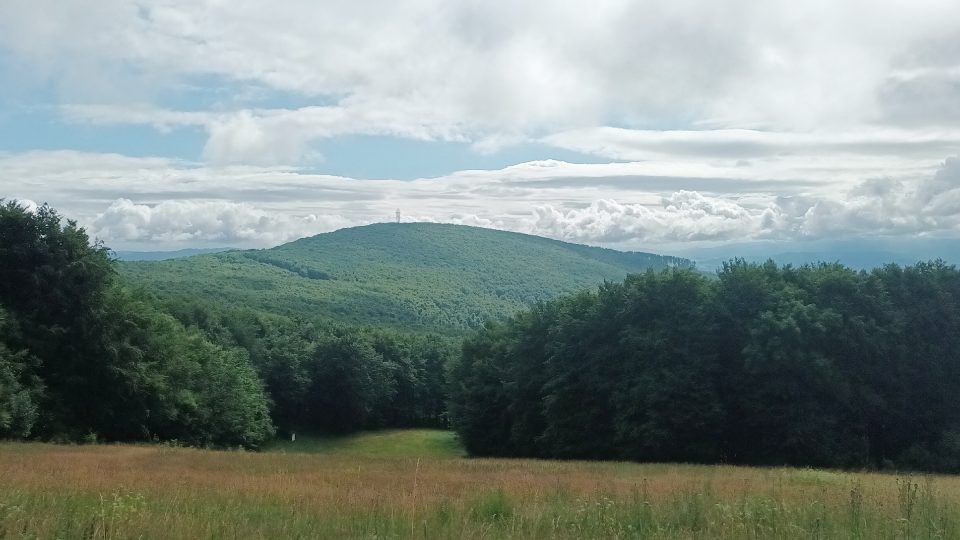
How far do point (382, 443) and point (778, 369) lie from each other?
4632cm

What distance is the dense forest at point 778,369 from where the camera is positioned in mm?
37719

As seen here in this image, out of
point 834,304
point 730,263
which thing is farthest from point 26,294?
point 834,304

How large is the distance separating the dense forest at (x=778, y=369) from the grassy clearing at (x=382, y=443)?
26.2m

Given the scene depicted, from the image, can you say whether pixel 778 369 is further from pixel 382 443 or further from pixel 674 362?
pixel 382 443

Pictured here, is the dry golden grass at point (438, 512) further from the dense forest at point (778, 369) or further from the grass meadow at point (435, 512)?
the dense forest at point (778, 369)

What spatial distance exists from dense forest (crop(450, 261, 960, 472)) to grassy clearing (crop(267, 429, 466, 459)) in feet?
85.9

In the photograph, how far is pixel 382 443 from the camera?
247 ft

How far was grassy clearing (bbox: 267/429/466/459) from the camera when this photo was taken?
69.6 metres

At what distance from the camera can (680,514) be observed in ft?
25.9

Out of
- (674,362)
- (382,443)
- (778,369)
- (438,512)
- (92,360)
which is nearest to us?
(438,512)

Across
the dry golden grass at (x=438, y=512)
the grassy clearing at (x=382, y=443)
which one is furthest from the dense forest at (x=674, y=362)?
the dry golden grass at (x=438, y=512)

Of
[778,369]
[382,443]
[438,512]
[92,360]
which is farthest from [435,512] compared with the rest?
[382,443]

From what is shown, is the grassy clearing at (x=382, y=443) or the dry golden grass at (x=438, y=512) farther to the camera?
the grassy clearing at (x=382, y=443)

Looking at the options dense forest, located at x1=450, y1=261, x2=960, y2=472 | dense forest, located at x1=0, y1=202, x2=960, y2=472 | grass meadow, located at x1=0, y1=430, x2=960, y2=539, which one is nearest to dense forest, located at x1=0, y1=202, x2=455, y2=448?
dense forest, located at x1=0, y1=202, x2=960, y2=472
